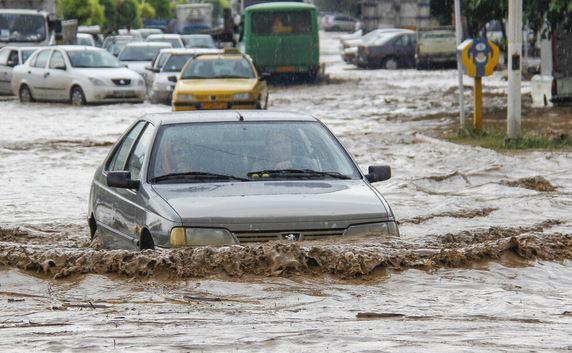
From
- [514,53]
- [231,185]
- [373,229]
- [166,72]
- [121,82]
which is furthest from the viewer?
[166,72]

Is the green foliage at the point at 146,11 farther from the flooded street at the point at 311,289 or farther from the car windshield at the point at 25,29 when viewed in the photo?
the flooded street at the point at 311,289

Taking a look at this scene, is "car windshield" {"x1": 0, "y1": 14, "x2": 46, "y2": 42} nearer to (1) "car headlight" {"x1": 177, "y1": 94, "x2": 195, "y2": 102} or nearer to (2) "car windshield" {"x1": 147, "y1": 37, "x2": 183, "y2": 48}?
(2) "car windshield" {"x1": 147, "y1": 37, "x2": 183, "y2": 48}

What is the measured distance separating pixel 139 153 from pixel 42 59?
2613 cm

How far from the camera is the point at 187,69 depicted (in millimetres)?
29328

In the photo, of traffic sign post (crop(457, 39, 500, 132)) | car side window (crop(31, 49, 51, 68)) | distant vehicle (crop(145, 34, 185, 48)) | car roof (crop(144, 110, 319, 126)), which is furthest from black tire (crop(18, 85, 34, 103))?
car roof (crop(144, 110, 319, 126))

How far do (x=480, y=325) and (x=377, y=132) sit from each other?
60.7 ft

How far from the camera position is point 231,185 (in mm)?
9750

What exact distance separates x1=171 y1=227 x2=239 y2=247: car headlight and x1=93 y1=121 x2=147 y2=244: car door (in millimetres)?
1078

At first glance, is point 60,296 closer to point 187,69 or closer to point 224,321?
point 224,321

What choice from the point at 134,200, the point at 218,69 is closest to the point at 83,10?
the point at 218,69

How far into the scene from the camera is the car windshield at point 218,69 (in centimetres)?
2897

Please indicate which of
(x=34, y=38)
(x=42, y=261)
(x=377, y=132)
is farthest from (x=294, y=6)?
(x=42, y=261)

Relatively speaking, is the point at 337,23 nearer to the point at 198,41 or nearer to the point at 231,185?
the point at 198,41

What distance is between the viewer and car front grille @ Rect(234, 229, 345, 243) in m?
9.14
